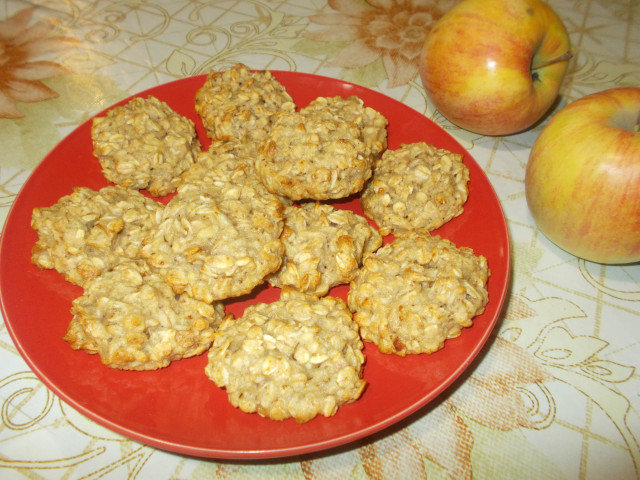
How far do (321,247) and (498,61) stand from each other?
95cm

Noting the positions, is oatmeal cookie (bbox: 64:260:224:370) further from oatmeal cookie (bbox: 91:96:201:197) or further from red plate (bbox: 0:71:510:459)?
oatmeal cookie (bbox: 91:96:201:197)

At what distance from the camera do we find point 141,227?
133cm

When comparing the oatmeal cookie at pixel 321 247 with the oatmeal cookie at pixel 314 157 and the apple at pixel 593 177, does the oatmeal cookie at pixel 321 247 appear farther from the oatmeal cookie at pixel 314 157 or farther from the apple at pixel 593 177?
the apple at pixel 593 177

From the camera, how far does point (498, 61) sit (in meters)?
1.63

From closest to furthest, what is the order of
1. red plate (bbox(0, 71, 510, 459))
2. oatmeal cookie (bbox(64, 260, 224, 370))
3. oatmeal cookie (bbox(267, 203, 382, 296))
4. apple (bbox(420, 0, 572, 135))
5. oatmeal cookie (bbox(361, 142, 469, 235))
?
red plate (bbox(0, 71, 510, 459))
oatmeal cookie (bbox(64, 260, 224, 370))
oatmeal cookie (bbox(267, 203, 382, 296))
oatmeal cookie (bbox(361, 142, 469, 235))
apple (bbox(420, 0, 572, 135))

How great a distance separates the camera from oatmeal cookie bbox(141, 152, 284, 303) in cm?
117

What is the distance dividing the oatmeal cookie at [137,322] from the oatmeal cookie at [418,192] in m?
0.57

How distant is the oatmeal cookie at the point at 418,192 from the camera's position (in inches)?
54.6

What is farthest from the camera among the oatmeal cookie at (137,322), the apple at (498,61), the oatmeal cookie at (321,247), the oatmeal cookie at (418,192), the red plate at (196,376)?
the apple at (498,61)

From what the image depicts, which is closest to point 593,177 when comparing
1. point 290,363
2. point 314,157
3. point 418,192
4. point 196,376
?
point 418,192

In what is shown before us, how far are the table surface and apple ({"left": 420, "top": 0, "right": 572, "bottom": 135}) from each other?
0.18m

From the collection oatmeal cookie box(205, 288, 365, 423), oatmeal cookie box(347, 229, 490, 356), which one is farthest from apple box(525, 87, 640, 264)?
oatmeal cookie box(205, 288, 365, 423)

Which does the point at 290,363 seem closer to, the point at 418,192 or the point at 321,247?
the point at 321,247

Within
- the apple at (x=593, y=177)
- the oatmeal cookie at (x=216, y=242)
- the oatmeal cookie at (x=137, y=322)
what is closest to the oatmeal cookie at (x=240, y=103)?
the oatmeal cookie at (x=216, y=242)
